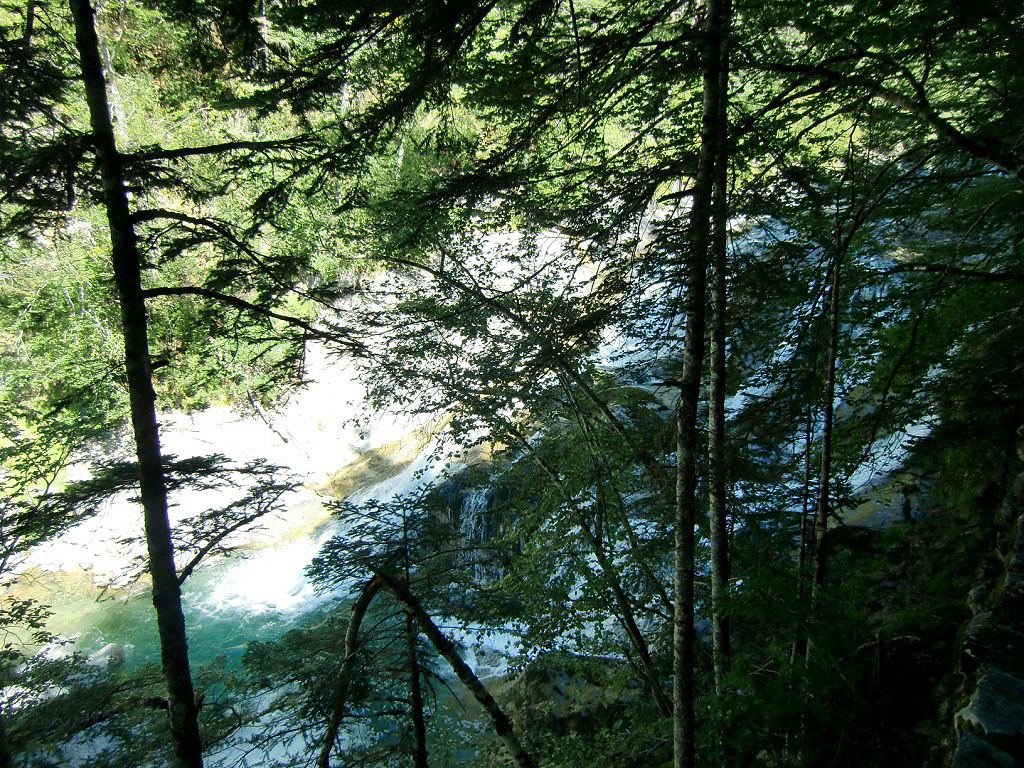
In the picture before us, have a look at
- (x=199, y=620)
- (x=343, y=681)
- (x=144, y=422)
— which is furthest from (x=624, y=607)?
(x=199, y=620)

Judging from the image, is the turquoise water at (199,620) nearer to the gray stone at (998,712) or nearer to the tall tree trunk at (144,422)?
the tall tree trunk at (144,422)

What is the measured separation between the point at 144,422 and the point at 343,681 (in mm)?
2660

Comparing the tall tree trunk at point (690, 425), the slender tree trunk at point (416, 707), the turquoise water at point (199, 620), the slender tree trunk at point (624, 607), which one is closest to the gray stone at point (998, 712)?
the tall tree trunk at point (690, 425)

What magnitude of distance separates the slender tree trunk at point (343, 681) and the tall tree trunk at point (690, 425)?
8.79ft

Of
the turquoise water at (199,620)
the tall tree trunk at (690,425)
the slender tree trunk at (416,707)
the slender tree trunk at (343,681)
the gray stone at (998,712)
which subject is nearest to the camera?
the gray stone at (998,712)

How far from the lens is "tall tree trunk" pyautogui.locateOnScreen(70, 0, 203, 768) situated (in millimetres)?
3994

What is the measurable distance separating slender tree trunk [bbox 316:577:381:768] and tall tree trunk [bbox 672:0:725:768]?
268 centimetres

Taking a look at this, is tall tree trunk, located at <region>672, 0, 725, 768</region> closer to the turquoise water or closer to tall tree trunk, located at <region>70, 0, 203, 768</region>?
tall tree trunk, located at <region>70, 0, 203, 768</region>

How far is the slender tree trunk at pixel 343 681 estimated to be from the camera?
463 cm

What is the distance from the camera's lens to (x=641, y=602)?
613 cm

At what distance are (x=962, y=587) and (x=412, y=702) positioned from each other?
5065 millimetres

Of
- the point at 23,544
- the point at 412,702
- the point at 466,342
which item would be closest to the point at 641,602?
the point at 412,702

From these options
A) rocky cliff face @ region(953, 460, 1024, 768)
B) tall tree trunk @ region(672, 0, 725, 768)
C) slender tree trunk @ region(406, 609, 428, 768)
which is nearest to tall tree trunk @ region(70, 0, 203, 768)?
slender tree trunk @ region(406, 609, 428, 768)

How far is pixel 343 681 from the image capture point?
15.8 feet
